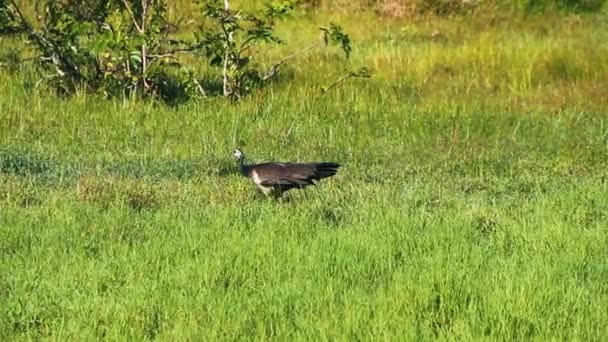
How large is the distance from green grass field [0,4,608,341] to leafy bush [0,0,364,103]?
0.33 metres

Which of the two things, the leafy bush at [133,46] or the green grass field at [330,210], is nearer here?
the green grass field at [330,210]

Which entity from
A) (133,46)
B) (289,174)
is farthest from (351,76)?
(289,174)

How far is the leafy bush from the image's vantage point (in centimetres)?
1116

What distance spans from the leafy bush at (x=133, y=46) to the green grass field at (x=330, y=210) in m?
0.33

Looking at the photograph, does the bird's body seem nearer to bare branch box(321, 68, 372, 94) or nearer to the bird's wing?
the bird's wing

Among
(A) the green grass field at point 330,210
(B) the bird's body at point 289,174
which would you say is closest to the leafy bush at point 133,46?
(A) the green grass field at point 330,210

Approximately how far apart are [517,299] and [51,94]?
289 inches

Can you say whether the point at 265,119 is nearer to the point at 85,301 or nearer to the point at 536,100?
the point at 536,100

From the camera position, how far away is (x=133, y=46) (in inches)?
429

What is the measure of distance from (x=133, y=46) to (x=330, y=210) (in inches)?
181

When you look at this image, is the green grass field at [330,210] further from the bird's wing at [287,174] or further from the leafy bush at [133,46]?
the leafy bush at [133,46]

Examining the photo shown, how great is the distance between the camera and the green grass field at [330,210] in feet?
15.5

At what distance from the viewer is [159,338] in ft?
14.6

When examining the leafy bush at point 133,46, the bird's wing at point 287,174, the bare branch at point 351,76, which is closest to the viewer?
the bird's wing at point 287,174
